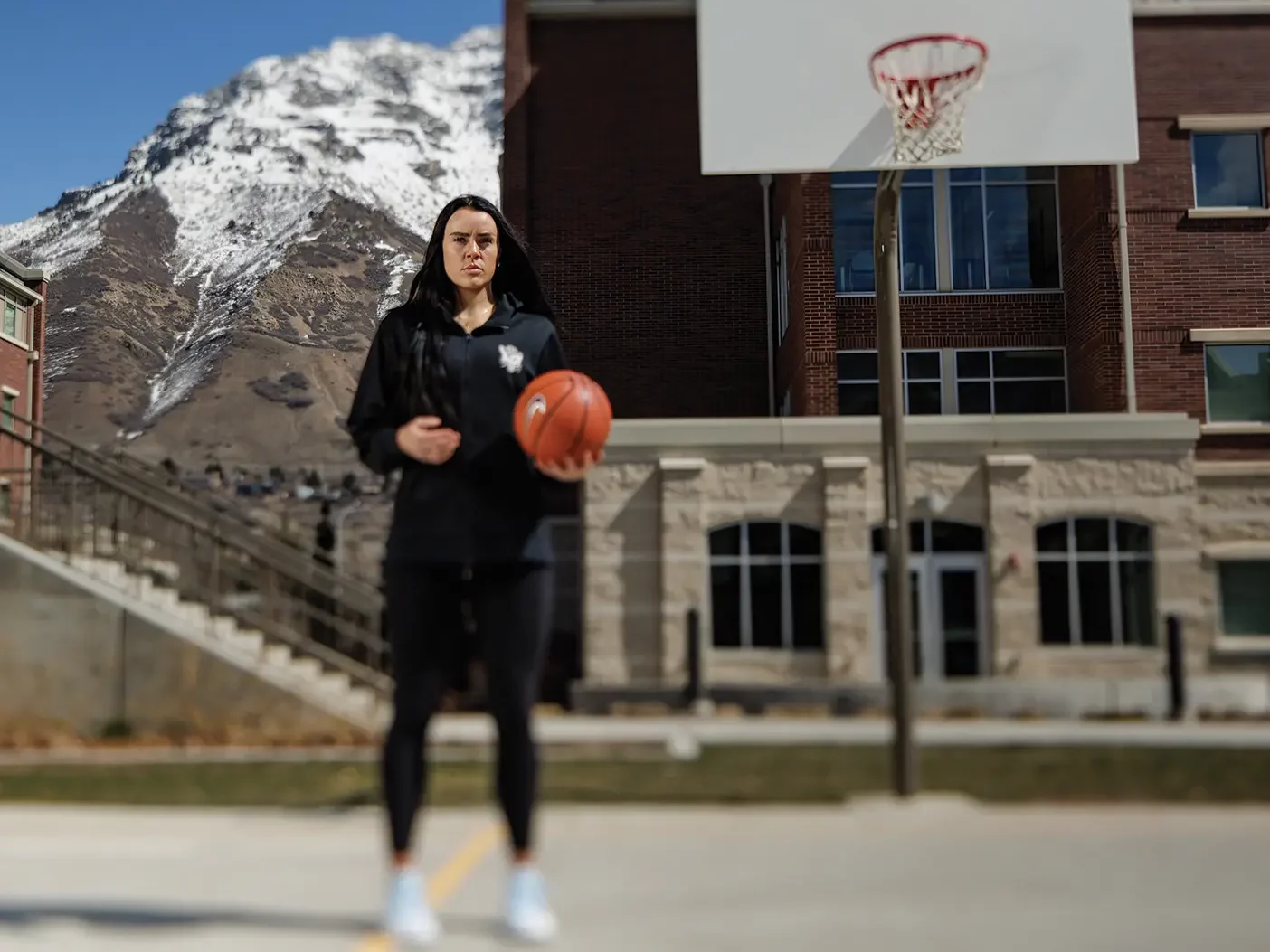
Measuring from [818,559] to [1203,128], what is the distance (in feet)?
26.3

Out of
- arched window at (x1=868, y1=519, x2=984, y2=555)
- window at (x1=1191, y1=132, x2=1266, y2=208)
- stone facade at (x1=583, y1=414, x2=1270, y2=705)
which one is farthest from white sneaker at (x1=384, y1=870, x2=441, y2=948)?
window at (x1=1191, y1=132, x2=1266, y2=208)

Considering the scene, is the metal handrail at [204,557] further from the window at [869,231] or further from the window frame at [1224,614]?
the window at [869,231]

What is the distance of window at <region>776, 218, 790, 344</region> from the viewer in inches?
728

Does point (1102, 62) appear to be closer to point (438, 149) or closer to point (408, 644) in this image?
point (438, 149)

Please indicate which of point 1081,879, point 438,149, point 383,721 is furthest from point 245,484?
point 1081,879

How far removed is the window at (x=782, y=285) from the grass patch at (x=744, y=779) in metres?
12.5

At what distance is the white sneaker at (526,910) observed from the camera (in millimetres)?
3252

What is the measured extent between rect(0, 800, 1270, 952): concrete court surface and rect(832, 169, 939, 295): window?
42.0ft

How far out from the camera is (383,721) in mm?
8258

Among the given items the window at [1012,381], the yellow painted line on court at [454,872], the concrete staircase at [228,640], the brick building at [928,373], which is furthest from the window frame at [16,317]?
the yellow painted line on court at [454,872]

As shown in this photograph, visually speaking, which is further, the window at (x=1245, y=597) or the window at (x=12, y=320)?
the window at (x=12, y=320)

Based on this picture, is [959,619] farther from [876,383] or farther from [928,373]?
[928,373]

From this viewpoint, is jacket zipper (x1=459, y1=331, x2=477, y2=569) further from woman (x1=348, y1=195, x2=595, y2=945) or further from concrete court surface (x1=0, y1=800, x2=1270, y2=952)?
concrete court surface (x1=0, y1=800, x2=1270, y2=952)

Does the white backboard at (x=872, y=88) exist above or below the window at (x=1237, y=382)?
above
